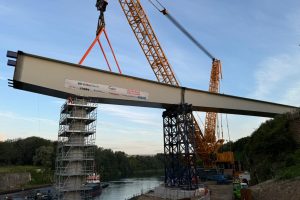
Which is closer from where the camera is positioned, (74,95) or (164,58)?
(74,95)

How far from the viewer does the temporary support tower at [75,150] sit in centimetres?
2200

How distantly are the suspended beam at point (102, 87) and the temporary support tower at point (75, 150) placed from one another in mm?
1321

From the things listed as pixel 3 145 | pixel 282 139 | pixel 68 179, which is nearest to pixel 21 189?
pixel 3 145

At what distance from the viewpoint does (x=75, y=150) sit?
73.6ft

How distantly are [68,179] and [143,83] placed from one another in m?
10.7

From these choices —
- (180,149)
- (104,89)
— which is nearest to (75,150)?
(104,89)

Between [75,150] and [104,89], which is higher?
[104,89]

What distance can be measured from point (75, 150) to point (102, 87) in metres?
5.62

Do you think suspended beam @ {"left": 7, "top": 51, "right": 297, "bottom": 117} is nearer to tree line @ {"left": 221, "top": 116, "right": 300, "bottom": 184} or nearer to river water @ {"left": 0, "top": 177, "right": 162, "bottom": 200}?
tree line @ {"left": 221, "top": 116, "right": 300, "bottom": 184}

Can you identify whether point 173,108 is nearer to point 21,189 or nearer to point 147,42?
point 147,42

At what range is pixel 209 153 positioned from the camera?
159 ft

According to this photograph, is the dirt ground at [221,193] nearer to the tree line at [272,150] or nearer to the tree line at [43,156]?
the tree line at [272,150]

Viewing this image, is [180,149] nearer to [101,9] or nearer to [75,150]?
[75,150]

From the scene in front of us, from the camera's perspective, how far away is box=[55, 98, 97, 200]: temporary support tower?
2200 cm
